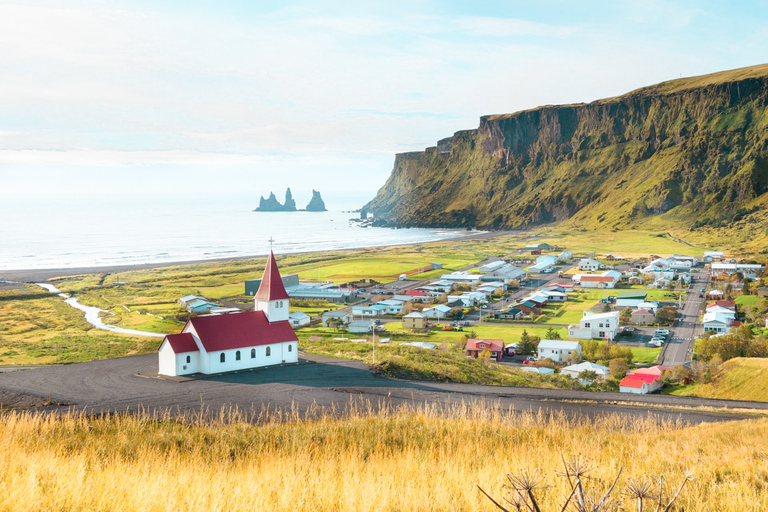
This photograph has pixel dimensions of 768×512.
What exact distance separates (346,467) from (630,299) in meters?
62.7

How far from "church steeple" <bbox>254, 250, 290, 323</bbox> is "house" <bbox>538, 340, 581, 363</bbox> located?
19.8 metres

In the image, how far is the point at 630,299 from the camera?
64.1 metres

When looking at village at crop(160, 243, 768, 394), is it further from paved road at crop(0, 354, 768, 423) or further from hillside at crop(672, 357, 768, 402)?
paved road at crop(0, 354, 768, 423)

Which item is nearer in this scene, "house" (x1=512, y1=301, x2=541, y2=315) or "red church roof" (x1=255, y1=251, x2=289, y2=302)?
"red church roof" (x1=255, y1=251, x2=289, y2=302)

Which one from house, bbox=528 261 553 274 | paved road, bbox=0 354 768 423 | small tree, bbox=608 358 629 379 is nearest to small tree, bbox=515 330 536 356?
small tree, bbox=608 358 629 379

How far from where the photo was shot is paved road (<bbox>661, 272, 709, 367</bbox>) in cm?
4148

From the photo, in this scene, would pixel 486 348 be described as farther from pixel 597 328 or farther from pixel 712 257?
pixel 712 257

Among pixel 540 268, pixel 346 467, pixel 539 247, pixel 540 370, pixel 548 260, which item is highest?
pixel 346 467

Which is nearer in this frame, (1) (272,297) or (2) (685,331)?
(1) (272,297)

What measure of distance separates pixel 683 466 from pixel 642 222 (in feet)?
515

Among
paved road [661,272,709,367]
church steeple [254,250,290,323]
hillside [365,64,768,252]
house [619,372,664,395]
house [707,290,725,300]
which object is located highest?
hillside [365,64,768,252]

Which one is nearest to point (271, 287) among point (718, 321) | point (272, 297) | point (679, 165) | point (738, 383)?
point (272, 297)

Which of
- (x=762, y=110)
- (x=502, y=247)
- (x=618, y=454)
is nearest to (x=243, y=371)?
(x=618, y=454)

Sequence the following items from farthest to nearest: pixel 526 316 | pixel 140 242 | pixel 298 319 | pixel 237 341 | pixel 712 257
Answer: pixel 140 242 → pixel 712 257 → pixel 526 316 → pixel 298 319 → pixel 237 341
